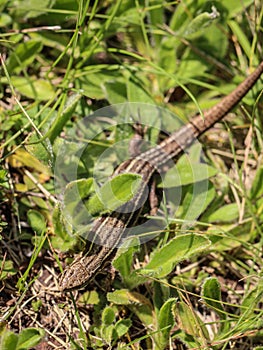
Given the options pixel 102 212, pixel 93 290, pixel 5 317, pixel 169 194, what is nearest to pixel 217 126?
pixel 169 194

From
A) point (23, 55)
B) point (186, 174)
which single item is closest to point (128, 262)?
point (186, 174)

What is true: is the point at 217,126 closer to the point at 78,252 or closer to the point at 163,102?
the point at 163,102

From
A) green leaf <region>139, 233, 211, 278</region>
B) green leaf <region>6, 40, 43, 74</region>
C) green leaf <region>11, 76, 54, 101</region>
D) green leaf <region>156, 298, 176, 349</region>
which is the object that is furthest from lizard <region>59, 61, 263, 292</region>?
green leaf <region>6, 40, 43, 74</region>

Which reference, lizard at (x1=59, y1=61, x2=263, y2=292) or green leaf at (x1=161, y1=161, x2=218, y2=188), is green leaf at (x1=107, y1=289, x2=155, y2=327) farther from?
green leaf at (x1=161, y1=161, x2=218, y2=188)

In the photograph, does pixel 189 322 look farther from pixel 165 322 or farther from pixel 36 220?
pixel 36 220

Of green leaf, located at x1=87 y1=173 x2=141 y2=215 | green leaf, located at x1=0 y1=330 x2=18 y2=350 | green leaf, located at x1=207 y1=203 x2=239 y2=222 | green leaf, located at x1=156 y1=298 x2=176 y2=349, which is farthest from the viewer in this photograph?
green leaf, located at x1=207 y1=203 x2=239 y2=222
